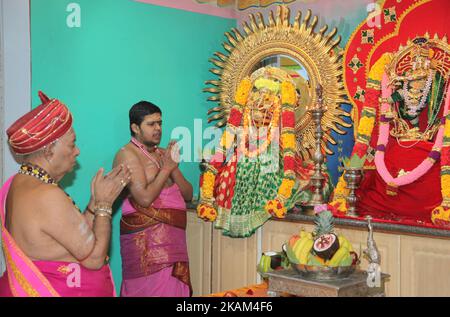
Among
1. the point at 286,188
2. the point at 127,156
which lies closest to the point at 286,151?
the point at 286,188

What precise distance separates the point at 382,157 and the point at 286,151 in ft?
2.50

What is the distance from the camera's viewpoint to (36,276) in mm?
2730

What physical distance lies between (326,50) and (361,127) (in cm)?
98

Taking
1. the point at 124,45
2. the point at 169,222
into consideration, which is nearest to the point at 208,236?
the point at 169,222

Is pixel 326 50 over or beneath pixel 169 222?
over

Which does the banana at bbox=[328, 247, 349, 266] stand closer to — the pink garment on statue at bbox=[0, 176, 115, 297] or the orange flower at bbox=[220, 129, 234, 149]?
the pink garment on statue at bbox=[0, 176, 115, 297]

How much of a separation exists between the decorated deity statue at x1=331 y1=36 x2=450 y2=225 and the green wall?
1896mm

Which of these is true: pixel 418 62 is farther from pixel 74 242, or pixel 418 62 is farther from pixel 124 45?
pixel 74 242

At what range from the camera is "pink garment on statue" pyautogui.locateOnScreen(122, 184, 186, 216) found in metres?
4.53

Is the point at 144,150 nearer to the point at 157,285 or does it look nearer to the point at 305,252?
the point at 157,285

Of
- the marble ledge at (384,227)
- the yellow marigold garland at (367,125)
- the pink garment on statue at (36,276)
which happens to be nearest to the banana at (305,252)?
the pink garment on statue at (36,276)

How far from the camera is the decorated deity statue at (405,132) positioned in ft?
13.8

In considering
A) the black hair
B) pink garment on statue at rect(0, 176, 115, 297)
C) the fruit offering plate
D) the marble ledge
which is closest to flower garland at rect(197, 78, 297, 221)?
the marble ledge

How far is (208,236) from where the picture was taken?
16.8 ft
